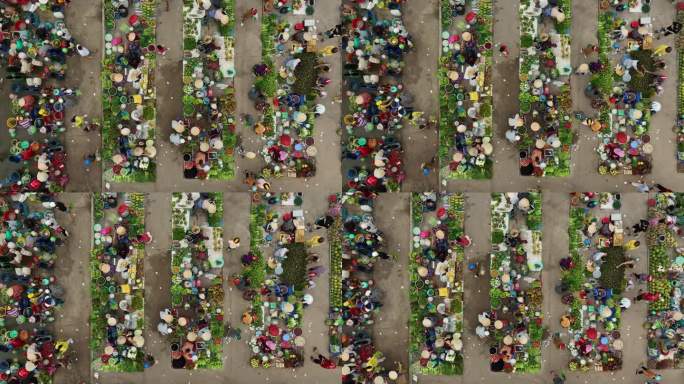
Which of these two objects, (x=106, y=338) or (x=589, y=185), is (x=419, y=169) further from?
(x=106, y=338)

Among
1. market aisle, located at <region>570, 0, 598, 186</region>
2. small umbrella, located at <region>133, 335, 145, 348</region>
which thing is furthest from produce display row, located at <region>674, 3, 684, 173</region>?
small umbrella, located at <region>133, 335, 145, 348</region>

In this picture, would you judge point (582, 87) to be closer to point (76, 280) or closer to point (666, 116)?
point (666, 116)

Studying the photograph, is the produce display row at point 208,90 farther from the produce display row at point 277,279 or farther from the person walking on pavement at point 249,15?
the produce display row at point 277,279

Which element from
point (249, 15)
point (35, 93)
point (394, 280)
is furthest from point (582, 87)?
point (35, 93)

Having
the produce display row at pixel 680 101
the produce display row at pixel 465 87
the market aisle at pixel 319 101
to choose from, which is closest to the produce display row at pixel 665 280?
the produce display row at pixel 680 101

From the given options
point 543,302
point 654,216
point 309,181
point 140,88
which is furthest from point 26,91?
point 654,216
